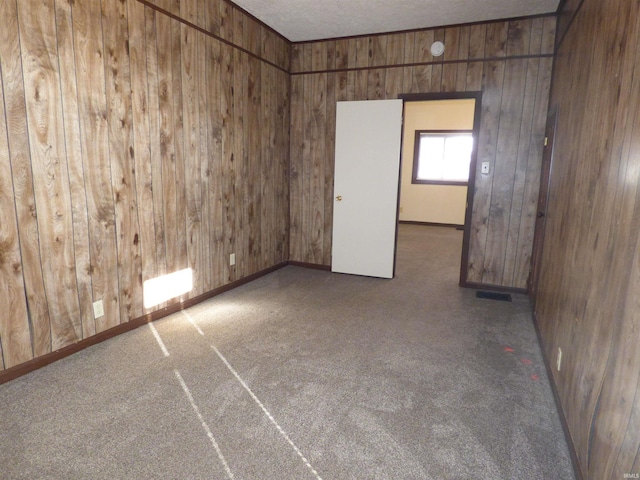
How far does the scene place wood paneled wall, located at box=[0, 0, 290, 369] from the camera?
2266mm

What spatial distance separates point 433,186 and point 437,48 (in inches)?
196

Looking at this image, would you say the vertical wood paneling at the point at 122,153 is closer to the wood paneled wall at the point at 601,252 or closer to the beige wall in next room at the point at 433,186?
the wood paneled wall at the point at 601,252

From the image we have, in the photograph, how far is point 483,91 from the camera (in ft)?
13.8

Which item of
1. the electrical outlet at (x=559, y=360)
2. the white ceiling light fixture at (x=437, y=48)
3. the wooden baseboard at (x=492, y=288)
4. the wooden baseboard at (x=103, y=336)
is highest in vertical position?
the white ceiling light fixture at (x=437, y=48)

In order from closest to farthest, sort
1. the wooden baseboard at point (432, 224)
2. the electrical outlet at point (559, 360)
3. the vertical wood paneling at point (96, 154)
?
1. the electrical outlet at point (559, 360)
2. the vertical wood paneling at point (96, 154)
3. the wooden baseboard at point (432, 224)

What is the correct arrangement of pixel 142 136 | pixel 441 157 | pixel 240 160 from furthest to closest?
pixel 441 157, pixel 240 160, pixel 142 136

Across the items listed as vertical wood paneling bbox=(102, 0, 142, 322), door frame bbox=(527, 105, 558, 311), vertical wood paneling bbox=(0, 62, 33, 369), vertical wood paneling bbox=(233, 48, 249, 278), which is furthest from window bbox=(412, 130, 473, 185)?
vertical wood paneling bbox=(0, 62, 33, 369)

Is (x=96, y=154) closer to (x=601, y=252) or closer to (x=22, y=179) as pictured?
(x=22, y=179)

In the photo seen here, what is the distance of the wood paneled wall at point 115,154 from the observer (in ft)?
7.43

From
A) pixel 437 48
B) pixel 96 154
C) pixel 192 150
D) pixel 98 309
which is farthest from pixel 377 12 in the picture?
pixel 98 309

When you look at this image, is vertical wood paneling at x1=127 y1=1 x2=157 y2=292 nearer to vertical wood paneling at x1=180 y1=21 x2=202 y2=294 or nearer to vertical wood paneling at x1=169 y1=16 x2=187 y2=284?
vertical wood paneling at x1=169 y1=16 x2=187 y2=284

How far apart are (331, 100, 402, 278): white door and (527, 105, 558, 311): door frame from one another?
4.97 feet

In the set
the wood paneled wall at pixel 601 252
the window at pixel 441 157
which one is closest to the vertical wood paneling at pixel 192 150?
the wood paneled wall at pixel 601 252

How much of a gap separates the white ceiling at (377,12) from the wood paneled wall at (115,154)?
14.4 inches
